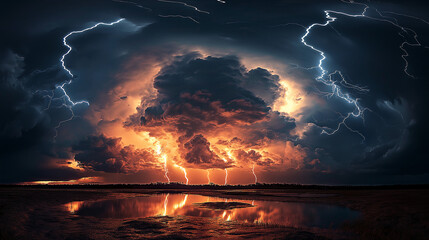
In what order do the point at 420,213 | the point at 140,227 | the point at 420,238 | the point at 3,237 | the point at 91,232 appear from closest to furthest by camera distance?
1. the point at 3,237
2. the point at 420,238
3. the point at 91,232
4. the point at 140,227
5. the point at 420,213

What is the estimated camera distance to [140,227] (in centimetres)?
1995

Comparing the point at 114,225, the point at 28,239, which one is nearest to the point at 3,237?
the point at 28,239

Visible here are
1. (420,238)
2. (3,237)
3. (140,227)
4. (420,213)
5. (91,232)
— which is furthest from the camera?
(420,213)

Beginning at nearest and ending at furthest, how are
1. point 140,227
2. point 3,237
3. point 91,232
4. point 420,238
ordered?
1. point 3,237
2. point 420,238
3. point 91,232
4. point 140,227

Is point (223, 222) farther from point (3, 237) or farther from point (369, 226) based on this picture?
point (3, 237)

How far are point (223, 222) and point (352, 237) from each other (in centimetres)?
903

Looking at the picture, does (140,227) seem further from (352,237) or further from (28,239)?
(352,237)

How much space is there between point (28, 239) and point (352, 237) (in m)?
17.4

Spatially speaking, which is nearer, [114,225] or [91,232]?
[91,232]

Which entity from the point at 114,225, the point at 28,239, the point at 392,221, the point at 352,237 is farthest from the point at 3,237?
the point at 392,221

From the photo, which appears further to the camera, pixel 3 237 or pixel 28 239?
pixel 28 239

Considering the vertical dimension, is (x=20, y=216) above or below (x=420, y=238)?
below

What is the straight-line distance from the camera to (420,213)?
21922mm

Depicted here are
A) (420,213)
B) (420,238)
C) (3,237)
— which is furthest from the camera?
(420,213)
